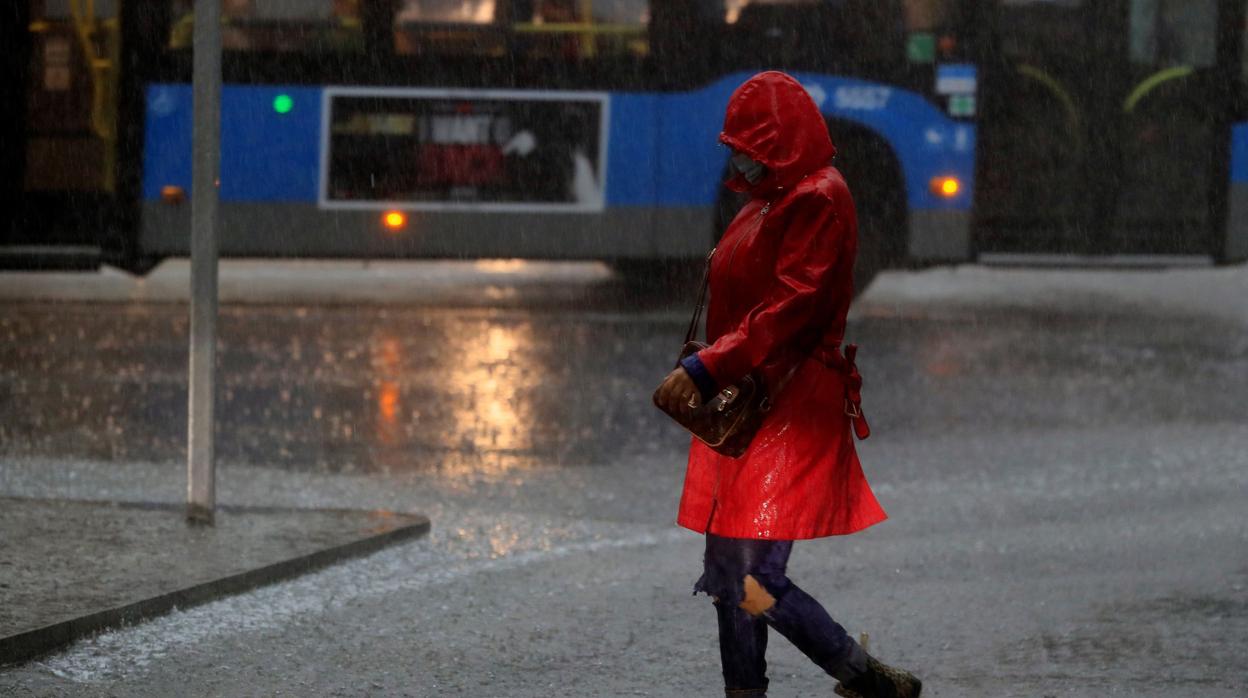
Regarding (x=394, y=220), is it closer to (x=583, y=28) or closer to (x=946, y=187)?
(x=583, y=28)

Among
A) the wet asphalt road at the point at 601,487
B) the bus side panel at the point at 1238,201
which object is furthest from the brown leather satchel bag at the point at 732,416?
the bus side panel at the point at 1238,201

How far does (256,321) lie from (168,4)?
246 centimetres

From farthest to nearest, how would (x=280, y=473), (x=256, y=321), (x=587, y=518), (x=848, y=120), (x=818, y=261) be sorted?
(x=848, y=120) → (x=256, y=321) → (x=280, y=473) → (x=587, y=518) → (x=818, y=261)

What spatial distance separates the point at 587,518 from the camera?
7570 millimetres

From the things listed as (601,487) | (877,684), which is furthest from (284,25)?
(877,684)

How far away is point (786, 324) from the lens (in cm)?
430

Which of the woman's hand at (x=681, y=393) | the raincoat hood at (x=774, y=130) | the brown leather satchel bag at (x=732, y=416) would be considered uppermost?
the raincoat hood at (x=774, y=130)

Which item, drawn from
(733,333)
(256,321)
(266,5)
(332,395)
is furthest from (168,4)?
(733,333)

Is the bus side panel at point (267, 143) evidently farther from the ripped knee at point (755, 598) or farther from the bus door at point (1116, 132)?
the ripped knee at point (755, 598)

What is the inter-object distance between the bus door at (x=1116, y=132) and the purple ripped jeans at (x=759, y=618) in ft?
35.7

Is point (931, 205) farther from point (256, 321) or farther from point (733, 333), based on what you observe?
point (733, 333)

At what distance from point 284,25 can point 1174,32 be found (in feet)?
22.2

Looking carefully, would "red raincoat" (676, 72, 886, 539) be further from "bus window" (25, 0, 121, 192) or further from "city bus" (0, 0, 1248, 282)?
"bus window" (25, 0, 121, 192)

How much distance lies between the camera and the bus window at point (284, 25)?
14266mm
